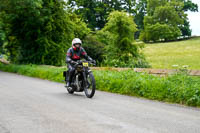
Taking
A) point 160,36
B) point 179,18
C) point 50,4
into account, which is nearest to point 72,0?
point 160,36

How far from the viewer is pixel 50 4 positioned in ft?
82.8

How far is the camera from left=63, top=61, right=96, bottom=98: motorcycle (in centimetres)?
971

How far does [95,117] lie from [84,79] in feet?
12.2

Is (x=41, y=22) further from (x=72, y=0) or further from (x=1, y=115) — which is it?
(x=72, y=0)

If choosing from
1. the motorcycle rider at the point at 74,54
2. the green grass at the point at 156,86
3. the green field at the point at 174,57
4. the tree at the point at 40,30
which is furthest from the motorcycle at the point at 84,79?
the green field at the point at 174,57

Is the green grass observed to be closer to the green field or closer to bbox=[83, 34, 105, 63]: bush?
the green field

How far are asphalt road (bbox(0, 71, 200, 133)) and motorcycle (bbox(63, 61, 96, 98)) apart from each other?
2.88ft

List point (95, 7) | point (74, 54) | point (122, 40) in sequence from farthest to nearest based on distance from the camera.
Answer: point (95, 7), point (122, 40), point (74, 54)

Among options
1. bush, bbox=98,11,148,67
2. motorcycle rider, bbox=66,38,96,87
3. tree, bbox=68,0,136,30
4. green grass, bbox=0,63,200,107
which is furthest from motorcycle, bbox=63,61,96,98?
tree, bbox=68,0,136,30

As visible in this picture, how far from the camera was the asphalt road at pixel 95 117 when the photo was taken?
544 centimetres

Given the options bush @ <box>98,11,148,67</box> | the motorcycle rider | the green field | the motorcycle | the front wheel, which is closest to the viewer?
the front wheel

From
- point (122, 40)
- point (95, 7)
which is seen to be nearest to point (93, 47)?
point (122, 40)

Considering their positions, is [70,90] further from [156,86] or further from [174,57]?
[174,57]

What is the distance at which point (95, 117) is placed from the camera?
254 inches
